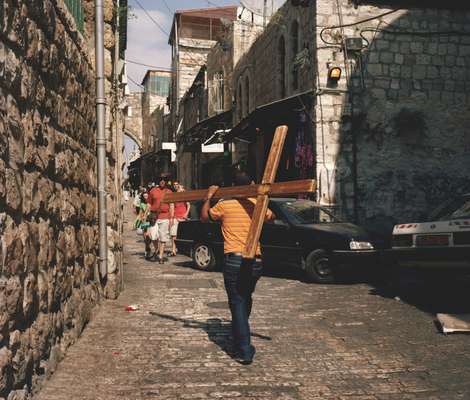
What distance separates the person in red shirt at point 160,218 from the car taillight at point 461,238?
6913 mm

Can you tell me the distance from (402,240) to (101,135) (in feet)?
14.6

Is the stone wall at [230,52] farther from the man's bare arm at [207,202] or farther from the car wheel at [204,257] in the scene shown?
the man's bare arm at [207,202]

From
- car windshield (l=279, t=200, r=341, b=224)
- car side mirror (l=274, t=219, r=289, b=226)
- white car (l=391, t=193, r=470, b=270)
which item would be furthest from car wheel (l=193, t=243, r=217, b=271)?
white car (l=391, t=193, r=470, b=270)

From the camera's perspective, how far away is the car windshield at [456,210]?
7.61m

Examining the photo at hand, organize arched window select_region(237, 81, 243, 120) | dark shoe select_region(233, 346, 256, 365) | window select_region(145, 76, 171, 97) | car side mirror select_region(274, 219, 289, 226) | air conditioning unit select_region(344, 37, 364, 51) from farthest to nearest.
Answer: window select_region(145, 76, 171, 97), arched window select_region(237, 81, 243, 120), air conditioning unit select_region(344, 37, 364, 51), car side mirror select_region(274, 219, 289, 226), dark shoe select_region(233, 346, 256, 365)

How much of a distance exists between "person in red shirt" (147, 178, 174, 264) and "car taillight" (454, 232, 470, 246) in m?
6.91

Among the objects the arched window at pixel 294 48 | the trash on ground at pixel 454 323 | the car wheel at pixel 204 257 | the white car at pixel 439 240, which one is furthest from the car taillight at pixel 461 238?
the arched window at pixel 294 48

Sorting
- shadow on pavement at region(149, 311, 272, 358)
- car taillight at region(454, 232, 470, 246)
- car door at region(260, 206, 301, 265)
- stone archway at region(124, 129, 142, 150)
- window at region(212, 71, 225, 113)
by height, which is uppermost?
stone archway at region(124, 129, 142, 150)

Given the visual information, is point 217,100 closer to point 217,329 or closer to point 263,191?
point 217,329

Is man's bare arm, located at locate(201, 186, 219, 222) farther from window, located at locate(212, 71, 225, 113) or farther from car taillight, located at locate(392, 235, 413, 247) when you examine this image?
window, located at locate(212, 71, 225, 113)

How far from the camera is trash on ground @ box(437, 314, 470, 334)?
20.1 feet

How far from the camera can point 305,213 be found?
10719 millimetres

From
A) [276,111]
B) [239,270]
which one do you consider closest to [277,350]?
[239,270]

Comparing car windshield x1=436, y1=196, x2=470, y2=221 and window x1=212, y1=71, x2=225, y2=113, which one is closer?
car windshield x1=436, y1=196, x2=470, y2=221
